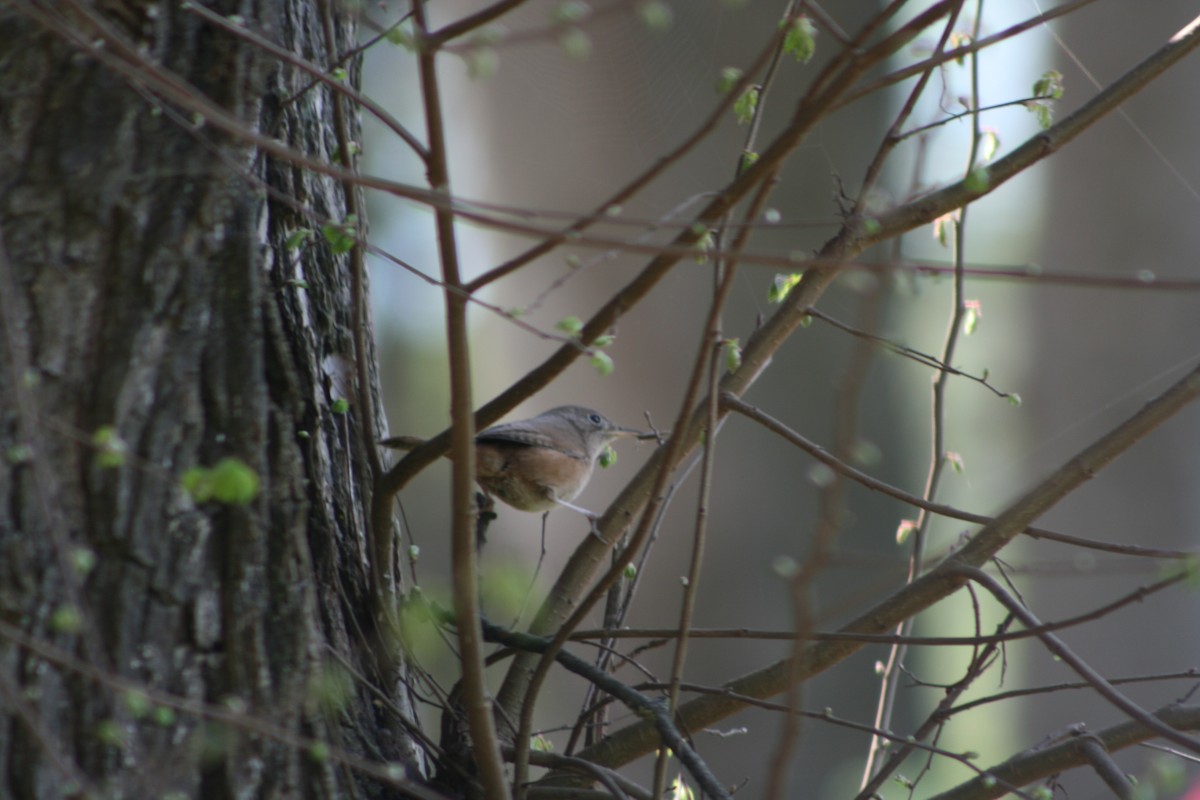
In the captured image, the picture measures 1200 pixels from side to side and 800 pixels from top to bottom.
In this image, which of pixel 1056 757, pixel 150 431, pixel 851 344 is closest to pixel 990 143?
pixel 1056 757

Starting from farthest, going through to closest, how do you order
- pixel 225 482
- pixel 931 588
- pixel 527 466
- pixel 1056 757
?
pixel 527 466 → pixel 931 588 → pixel 1056 757 → pixel 225 482

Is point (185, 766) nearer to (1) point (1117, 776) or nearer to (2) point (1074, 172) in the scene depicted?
(1) point (1117, 776)

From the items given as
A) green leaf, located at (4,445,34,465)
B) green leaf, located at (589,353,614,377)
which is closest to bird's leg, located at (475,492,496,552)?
green leaf, located at (589,353,614,377)

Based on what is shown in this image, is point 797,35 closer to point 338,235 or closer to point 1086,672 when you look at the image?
point 338,235

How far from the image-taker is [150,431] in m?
1.32

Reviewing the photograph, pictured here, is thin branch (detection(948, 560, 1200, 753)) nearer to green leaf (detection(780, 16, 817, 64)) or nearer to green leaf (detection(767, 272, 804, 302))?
green leaf (detection(767, 272, 804, 302))

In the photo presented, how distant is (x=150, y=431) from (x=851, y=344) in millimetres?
4790

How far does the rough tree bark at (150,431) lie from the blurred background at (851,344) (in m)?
4.06

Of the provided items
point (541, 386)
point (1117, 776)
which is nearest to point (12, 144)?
point (541, 386)

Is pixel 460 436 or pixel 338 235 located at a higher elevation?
pixel 338 235

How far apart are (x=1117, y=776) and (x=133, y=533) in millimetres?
1259

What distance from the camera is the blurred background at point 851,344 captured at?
588 cm

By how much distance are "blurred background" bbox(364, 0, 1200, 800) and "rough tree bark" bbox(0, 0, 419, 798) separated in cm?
406

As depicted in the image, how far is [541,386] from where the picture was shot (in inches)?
57.7
